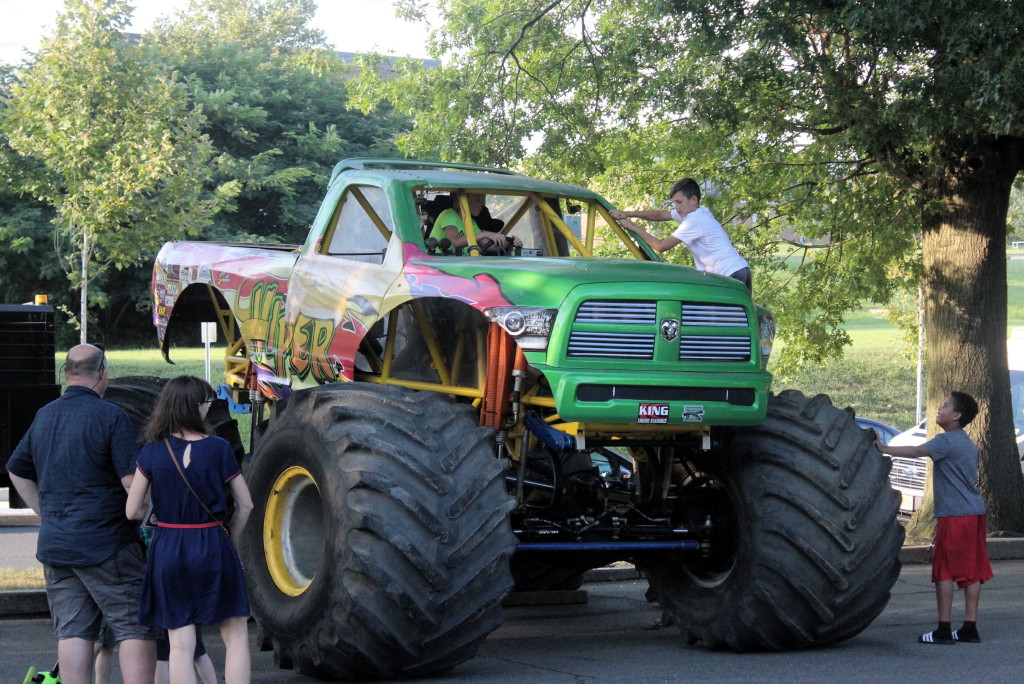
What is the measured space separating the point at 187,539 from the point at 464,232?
3.35 meters

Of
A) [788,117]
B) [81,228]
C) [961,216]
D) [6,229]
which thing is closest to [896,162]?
[961,216]

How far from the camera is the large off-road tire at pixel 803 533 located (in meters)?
7.65

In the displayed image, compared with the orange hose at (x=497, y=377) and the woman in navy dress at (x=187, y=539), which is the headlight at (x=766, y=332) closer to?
the orange hose at (x=497, y=377)

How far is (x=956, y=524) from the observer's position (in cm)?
860


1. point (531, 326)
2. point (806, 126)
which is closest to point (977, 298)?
point (806, 126)

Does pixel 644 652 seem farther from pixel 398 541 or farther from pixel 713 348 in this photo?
pixel 398 541

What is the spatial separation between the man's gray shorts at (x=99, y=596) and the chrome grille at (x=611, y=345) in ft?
7.80

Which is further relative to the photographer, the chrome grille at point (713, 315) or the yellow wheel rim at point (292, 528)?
the yellow wheel rim at point (292, 528)

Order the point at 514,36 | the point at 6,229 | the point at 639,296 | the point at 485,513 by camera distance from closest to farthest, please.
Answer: the point at 485,513
the point at 639,296
the point at 514,36
the point at 6,229

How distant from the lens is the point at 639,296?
286 inches

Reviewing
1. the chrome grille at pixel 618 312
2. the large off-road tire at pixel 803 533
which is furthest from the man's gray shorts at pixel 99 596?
the large off-road tire at pixel 803 533

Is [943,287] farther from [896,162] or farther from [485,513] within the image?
[485,513]

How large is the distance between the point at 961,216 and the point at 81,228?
15.8m

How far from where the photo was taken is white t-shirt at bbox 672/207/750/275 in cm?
908
